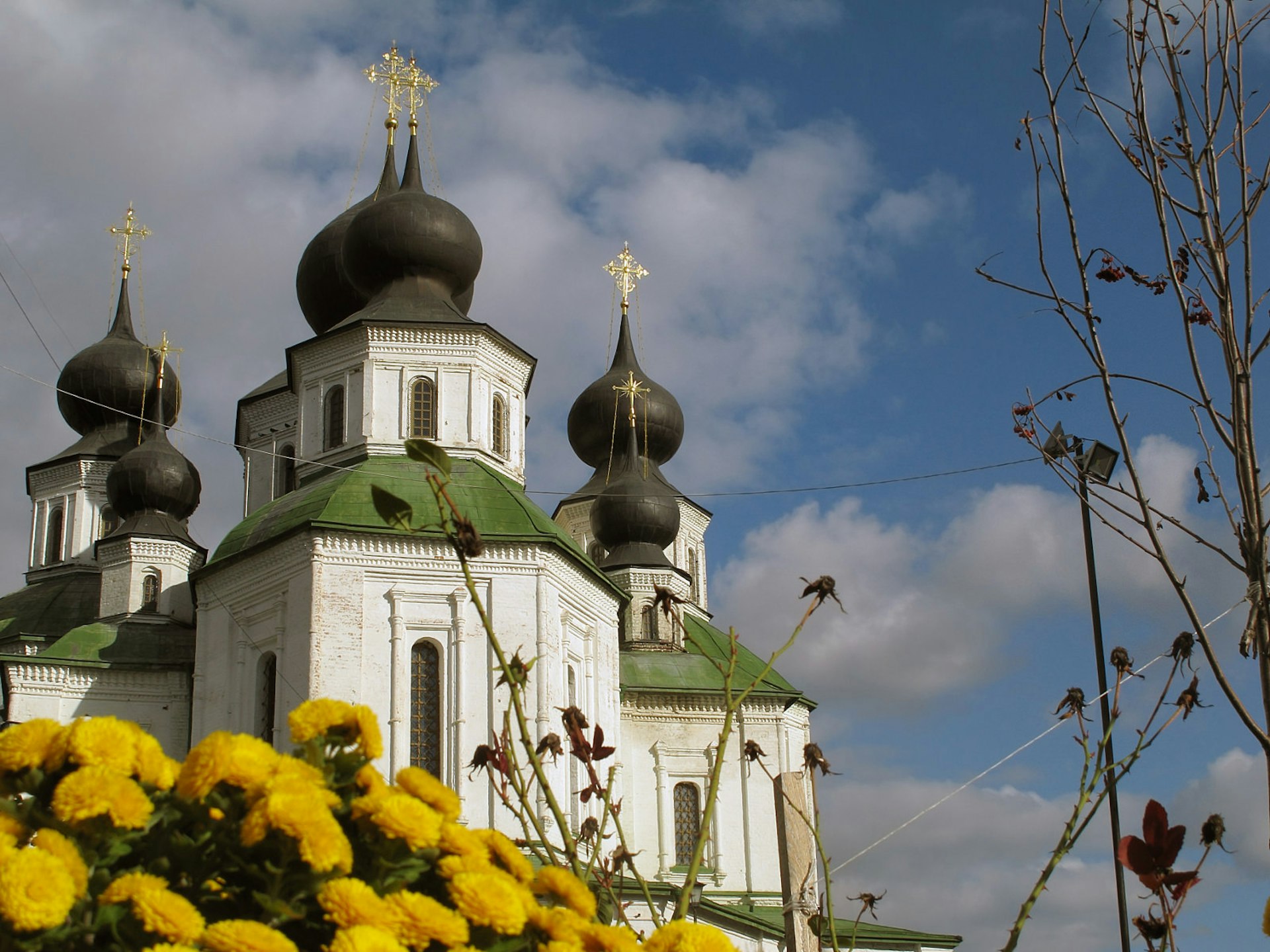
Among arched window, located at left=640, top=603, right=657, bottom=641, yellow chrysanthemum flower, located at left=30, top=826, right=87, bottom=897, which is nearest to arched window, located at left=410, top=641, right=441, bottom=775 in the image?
arched window, located at left=640, top=603, right=657, bottom=641

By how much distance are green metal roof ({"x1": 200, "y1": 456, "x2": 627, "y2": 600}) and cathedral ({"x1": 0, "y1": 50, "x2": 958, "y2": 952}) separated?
0.15 feet

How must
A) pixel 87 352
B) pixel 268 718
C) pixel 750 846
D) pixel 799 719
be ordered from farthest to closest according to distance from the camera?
1. pixel 87 352
2. pixel 799 719
3. pixel 750 846
4. pixel 268 718

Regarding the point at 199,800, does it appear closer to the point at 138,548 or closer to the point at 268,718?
the point at 268,718

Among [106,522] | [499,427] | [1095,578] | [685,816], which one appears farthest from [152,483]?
[1095,578]

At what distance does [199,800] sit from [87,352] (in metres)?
32.0

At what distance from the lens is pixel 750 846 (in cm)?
2459

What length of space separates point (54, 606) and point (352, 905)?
27988 mm

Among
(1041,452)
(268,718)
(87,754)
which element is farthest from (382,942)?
(268,718)

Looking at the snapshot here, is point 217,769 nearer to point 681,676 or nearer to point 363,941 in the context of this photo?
point 363,941

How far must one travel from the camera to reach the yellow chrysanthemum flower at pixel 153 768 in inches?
117

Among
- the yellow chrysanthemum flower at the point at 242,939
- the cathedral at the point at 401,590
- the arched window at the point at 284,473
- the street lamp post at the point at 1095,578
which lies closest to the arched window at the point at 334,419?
the cathedral at the point at 401,590

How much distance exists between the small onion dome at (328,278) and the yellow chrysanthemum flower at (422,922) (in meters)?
24.9

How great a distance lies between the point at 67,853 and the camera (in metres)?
2.75

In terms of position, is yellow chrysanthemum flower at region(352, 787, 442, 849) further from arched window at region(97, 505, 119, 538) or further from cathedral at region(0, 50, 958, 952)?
arched window at region(97, 505, 119, 538)
